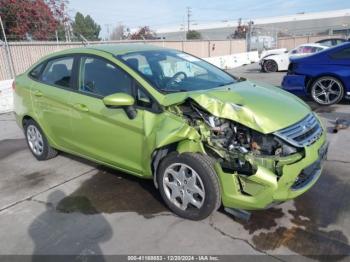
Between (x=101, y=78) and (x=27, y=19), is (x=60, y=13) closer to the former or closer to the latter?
(x=27, y=19)

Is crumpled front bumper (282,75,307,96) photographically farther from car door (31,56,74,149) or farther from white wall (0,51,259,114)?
white wall (0,51,259,114)

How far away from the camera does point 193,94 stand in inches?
131

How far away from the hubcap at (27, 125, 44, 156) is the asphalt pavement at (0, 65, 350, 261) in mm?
622

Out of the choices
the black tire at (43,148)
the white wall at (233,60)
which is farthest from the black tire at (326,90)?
the white wall at (233,60)

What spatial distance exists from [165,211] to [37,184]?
6.15 ft

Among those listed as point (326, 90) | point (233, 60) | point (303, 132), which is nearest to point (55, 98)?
point (303, 132)

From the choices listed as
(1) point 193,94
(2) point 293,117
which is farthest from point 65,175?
(2) point 293,117

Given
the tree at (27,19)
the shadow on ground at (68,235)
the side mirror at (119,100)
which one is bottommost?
the shadow on ground at (68,235)

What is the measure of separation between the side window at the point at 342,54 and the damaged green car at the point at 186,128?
14.4 feet

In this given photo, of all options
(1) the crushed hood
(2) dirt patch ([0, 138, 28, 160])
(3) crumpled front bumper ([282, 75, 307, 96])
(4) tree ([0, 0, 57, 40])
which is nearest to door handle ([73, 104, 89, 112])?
(1) the crushed hood

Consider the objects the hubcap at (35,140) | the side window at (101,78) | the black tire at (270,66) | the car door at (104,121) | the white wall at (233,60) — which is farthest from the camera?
Result: the white wall at (233,60)

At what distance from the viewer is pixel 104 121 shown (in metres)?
3.77

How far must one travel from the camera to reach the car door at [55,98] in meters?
4.28

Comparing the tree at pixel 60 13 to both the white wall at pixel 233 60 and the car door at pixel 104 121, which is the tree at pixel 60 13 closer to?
the white wall at pixel 233 60
